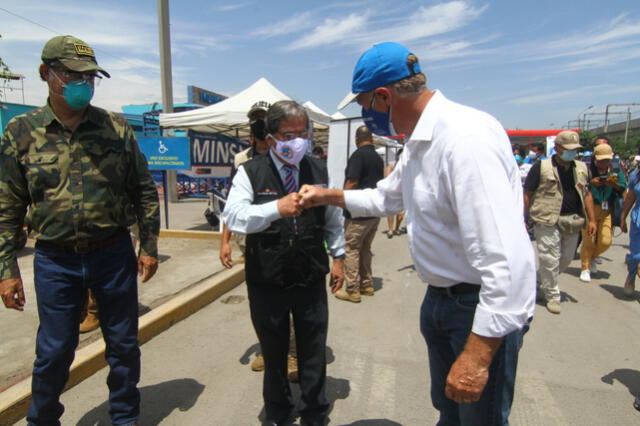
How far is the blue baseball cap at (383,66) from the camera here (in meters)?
1.53

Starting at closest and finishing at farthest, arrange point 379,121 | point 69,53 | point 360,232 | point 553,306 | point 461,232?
point 461,232
point 379,121
point 69,53
point 553,306
point 360,232

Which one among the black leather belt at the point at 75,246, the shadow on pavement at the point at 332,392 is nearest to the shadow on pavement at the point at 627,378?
the shadow on pavement at the point at 332,392

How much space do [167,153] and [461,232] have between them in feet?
24.1

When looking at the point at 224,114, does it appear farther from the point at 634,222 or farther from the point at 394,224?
the point at 634,222

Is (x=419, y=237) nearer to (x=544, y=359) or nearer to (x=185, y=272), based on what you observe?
(x=544, y=359)

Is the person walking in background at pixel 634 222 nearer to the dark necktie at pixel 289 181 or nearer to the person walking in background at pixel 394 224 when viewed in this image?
the dark necktie at pixel 289 181

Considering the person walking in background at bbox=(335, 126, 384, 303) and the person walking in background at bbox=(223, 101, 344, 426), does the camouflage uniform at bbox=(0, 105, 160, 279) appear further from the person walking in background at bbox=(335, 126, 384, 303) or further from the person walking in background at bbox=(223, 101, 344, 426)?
the person walking in background at bbox=(335, 126, 384, 303)

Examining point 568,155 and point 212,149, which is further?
point 212,149

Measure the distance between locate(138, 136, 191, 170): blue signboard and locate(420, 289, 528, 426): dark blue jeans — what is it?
6.81 metres

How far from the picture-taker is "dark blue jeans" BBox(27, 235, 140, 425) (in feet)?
7.23

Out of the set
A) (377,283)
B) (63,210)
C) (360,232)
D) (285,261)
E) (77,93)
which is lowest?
(377,283)

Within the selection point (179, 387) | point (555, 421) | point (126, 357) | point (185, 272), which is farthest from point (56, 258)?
point (185, 272)

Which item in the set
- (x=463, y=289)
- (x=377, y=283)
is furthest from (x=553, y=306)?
(x=463, y=289)

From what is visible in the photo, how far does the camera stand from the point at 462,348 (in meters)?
1.56
